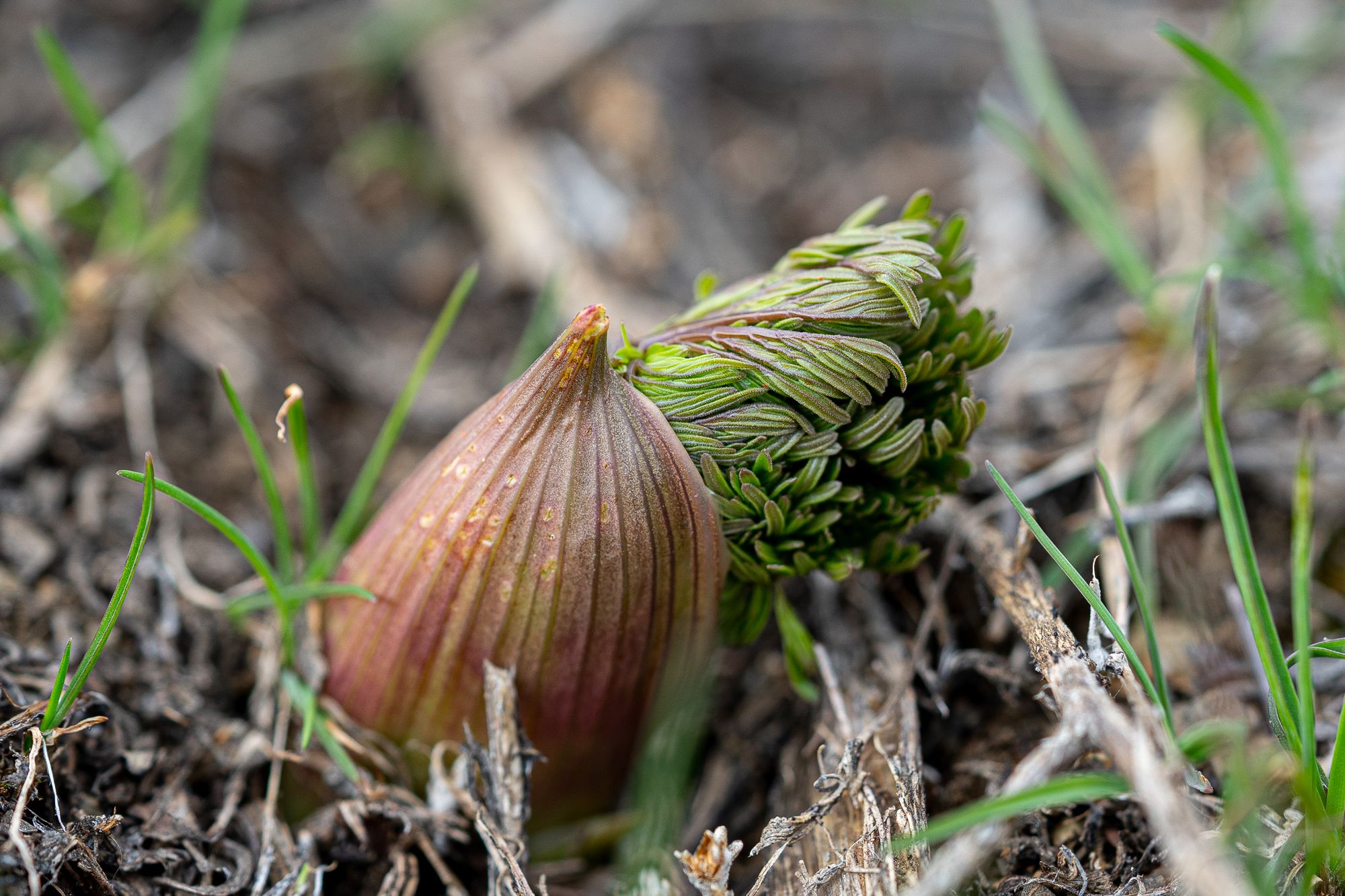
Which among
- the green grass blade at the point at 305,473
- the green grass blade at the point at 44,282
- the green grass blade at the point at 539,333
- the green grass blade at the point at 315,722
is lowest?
the green grass blade at the point at 315,722

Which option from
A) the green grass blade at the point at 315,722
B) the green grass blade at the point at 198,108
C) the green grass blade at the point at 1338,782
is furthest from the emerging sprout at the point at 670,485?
the green grass blade at the point at 198,108

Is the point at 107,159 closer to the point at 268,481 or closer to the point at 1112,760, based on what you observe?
the point at 268,481

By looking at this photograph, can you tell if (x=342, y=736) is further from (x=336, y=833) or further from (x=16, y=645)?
(x=16, y=645)

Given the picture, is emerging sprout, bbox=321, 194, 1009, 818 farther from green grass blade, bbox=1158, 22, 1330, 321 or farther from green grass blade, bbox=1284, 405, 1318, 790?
green grass blade, bbox=1158, 22, 1330, 321

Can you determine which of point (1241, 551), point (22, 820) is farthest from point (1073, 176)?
point (22, 820)

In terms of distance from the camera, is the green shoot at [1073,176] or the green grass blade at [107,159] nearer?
the green grass blade at [107,159]

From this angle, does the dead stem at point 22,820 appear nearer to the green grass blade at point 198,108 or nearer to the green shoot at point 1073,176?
the green grass blade at point 198,108

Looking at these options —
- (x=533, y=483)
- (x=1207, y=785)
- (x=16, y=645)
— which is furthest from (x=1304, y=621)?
(x=16, y=645)
